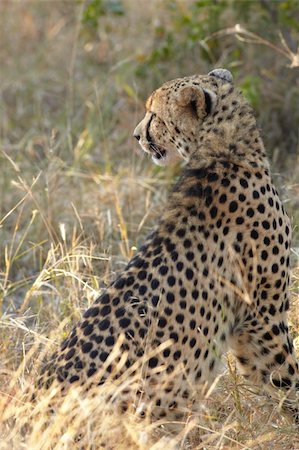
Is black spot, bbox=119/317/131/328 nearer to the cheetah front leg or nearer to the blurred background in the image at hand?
the cheetah front leg

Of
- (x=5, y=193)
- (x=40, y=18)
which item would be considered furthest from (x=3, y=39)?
(x=5, y=193)

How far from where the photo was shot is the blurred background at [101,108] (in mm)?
4418

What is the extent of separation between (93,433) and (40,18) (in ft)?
16.3

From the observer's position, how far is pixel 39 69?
657cm

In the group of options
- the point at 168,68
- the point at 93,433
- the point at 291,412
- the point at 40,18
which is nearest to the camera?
the point at 93,433

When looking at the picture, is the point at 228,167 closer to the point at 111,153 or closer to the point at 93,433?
the point at 93,433

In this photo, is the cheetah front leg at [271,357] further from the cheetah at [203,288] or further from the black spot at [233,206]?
the black spot at [233,206]

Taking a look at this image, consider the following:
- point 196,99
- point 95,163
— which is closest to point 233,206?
point 196,99

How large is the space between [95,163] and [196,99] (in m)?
2.16

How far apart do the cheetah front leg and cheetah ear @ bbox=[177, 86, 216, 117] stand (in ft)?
2.16

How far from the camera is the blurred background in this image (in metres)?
4.42

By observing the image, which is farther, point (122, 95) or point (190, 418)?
point (122, 95)

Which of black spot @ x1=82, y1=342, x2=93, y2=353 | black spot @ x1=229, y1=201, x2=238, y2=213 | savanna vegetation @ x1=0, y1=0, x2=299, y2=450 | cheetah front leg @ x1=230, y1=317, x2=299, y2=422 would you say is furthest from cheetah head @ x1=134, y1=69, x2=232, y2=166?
black spot @ x1=82, y1=342, x2=93, y2=353

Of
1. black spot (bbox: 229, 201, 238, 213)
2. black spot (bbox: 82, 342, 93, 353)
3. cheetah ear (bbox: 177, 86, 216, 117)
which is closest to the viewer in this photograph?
black spot (bbox: 82, 342, 93, 353)
